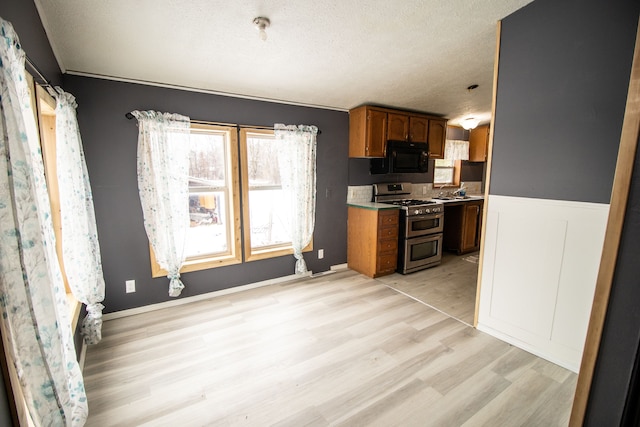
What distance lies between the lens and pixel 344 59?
2268 millimetres

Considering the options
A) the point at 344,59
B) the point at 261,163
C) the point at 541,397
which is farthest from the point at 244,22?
the point at 541,397

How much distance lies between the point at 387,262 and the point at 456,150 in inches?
121

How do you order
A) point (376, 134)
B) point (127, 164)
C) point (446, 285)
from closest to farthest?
point (127, 164) → point (446, 285) → point (376, 134)

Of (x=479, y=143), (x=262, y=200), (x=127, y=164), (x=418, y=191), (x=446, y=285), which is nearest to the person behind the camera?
(x=127, y=164)

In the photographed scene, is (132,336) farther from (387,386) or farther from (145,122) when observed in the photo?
(387,386)

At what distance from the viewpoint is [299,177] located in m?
3.49

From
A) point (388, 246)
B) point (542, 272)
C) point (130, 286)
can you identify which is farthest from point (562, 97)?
point (130, 286)

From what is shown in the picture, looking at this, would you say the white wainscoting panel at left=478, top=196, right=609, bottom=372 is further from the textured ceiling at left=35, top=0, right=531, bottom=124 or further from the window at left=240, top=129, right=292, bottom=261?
the window at left=240, top=129, right=292, bottom=261

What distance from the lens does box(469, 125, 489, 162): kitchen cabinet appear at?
5148mm

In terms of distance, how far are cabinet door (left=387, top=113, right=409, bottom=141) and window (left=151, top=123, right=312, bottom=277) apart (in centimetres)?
169

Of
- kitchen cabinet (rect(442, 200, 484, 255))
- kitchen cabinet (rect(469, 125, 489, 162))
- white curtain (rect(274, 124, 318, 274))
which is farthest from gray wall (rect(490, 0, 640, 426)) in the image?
kitchen cabinet (rect(469, 125, 489, 162))

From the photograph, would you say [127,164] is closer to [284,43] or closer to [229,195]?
[229,195]

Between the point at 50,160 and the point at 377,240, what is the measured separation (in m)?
3.37

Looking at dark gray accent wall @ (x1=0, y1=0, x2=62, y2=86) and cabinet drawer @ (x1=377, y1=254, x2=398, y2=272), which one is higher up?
dark gray accent wall @ (x1=0, y1=0, x2=62, y2=86)
